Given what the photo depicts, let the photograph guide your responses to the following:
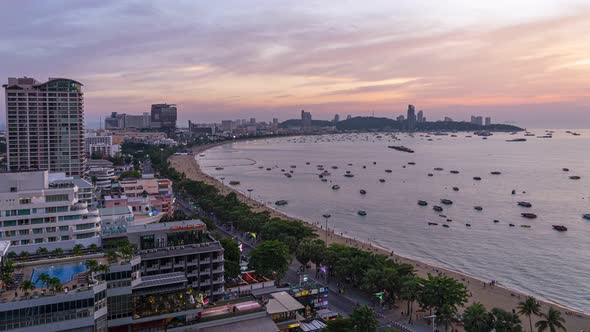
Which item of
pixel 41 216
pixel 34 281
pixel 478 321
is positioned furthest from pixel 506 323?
pixel 41 216

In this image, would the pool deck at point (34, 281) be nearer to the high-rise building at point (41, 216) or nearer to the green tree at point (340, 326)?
the green tree at point (340, 326)

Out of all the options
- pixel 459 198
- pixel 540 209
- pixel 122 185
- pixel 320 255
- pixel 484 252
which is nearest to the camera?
pixel 320 255

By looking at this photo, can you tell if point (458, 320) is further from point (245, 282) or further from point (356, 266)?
point (245, 282)

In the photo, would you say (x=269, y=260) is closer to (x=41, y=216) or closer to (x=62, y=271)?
(x=41, y=216)

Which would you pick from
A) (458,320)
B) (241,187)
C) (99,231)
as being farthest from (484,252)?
(241,187)

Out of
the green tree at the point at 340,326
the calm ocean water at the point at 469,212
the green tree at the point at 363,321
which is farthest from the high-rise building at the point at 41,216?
the calm ocean water at the point at 469,212

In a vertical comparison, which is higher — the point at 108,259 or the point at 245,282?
the point at 108,259

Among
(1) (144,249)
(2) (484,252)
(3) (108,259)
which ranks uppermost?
(3) (108,259)

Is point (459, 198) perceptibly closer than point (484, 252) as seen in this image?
No
